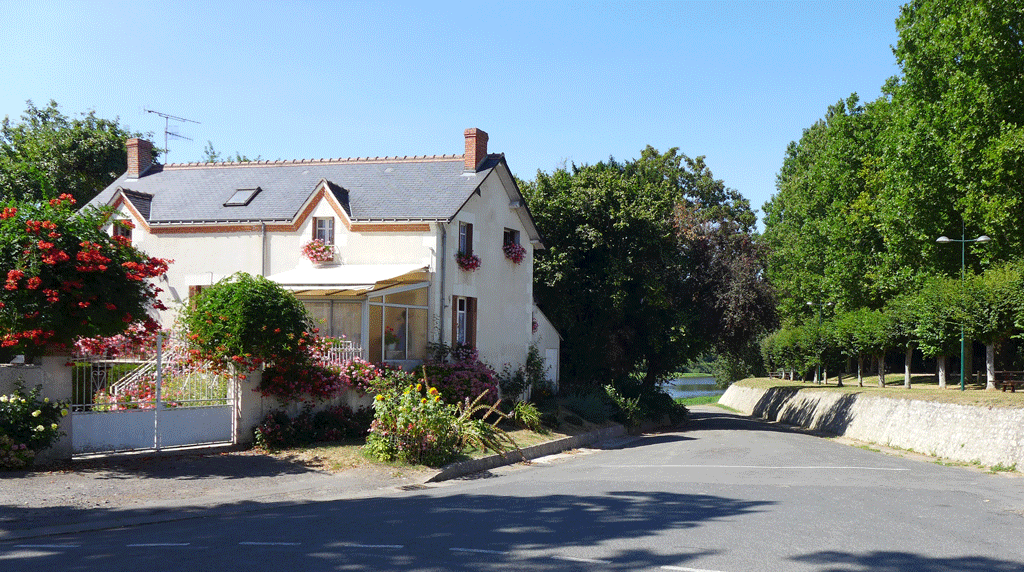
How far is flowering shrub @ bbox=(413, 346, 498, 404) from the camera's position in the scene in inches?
767

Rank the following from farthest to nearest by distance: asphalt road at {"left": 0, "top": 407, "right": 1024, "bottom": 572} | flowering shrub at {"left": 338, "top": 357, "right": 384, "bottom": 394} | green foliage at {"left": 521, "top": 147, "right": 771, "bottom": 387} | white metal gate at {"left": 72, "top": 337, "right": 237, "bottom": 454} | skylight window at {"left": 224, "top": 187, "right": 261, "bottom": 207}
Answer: green foliage at {"left": 521, "top": 147, "right": 771, "bottom": 387} → skylight window at {"left": 224, "top": 187, "right": 261, "bottom": 207} → flowering shrub at {"left": 338, "top": 357, "right": 384, "bottom": 394} → white metal gate at {"left": 72, "top": 337, "right": 237, "bottom": 454} → asphalt road at {"left": 0, "top": 407, "right": 1024, "bottom": 572}

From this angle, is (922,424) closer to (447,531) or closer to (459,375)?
(459,375)

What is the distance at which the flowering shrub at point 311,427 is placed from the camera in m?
14.3

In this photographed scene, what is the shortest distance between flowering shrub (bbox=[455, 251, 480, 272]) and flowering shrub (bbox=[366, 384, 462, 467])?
27.8 ft

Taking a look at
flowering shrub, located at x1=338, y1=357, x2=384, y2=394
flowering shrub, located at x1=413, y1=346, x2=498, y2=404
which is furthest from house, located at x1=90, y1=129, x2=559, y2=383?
flowering shrub, located at x1=338, y1=357, x2=384, y2=394

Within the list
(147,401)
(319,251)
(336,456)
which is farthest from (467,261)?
(147,401)

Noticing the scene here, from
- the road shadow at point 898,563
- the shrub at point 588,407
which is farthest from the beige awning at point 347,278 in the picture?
Result: the road shadow at point 898,563

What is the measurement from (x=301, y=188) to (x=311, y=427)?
11.5m

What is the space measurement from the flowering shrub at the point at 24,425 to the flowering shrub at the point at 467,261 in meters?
12.4

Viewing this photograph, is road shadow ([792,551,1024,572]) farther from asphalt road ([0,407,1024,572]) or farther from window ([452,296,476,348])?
window ([452,296,476,348])

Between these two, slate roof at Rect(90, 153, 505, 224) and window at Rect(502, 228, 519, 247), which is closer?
slate roof at Rect(90, 153, 505, 224)

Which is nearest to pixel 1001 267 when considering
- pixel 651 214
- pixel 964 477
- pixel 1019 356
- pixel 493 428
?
pixel 1019 356

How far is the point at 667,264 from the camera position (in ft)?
102

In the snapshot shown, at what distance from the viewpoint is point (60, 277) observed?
11148mm
